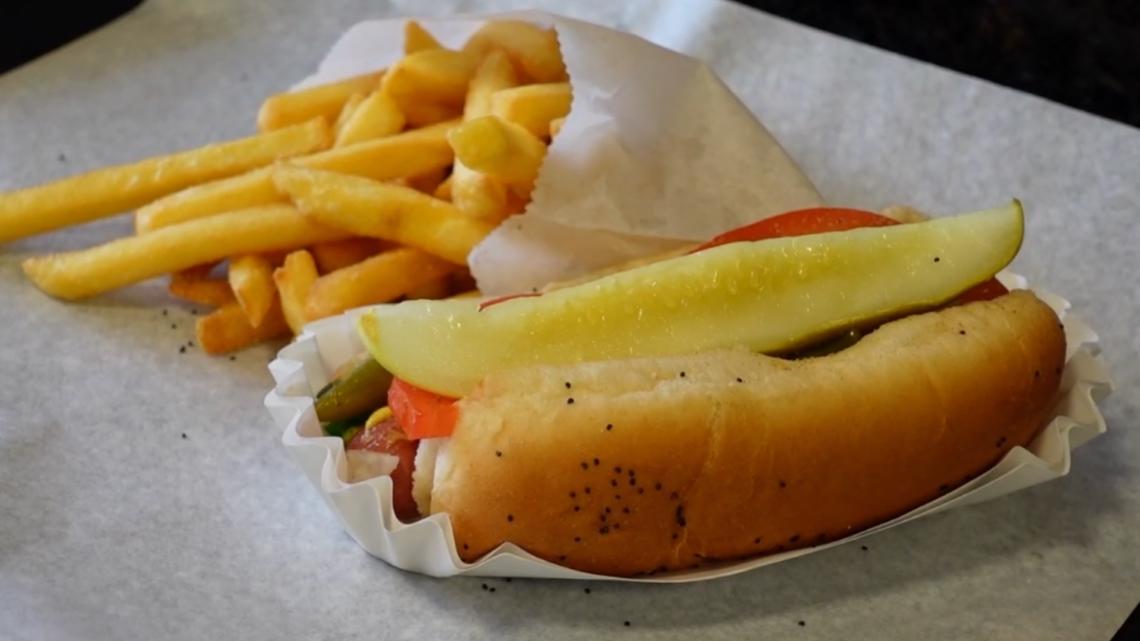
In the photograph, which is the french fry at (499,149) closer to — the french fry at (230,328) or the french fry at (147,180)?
the french fry at (147,180)

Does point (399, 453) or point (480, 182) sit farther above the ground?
point (480, 182)

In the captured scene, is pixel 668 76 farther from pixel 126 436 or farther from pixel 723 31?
pixel 126 436

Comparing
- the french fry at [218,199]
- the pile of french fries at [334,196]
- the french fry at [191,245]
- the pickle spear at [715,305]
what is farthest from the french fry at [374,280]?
the pickle spear at [715,305]

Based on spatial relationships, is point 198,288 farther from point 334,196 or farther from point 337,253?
point 334,196

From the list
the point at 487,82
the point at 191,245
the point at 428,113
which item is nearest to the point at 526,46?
the point at 487,82

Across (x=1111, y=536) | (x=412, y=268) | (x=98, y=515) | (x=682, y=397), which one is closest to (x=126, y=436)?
(x=98, y=515)

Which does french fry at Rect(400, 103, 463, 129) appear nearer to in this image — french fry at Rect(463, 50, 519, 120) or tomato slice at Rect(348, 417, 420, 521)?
french fry at Rect(463, 50, 519, 120)
